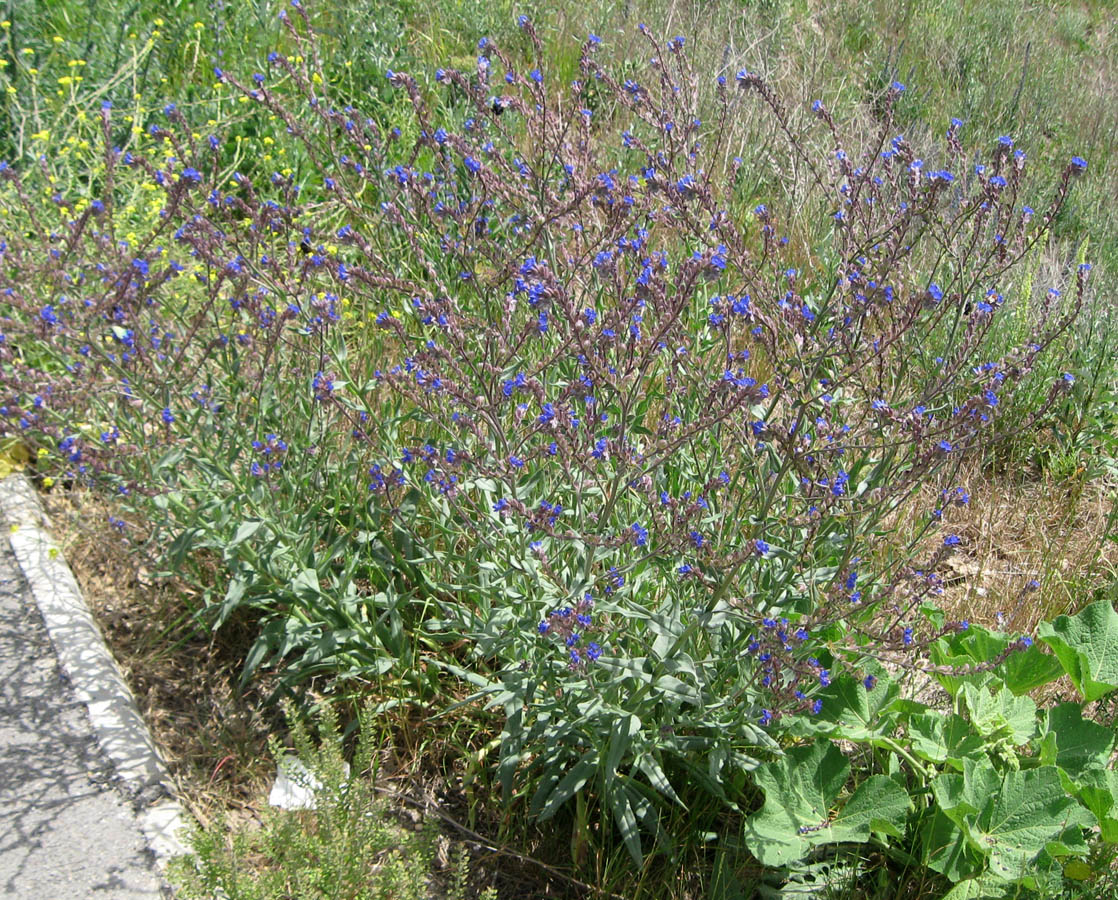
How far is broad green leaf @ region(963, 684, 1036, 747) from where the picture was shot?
2795 mm

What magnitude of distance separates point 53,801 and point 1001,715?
275 cm

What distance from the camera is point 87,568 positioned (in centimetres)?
370

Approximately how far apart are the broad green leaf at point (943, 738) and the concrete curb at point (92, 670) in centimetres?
198

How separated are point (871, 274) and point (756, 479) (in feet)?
2.67

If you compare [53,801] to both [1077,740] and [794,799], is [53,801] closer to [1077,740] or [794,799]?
[794,799]

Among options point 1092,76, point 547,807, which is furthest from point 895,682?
point 1092,76

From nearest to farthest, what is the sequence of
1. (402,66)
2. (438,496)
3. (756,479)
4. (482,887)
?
(756,479) → (482,887) → (438,496) → (402,66)

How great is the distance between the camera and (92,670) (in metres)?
3.24

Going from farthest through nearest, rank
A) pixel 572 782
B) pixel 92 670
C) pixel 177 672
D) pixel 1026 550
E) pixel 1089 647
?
pixel 1026 550, pixel 177 672, pixel 92 670, pixel 1089 647, pixel 572 782

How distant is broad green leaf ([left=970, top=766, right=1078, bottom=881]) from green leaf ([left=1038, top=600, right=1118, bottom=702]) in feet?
1.40

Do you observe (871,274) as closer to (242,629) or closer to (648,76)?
(242,629)

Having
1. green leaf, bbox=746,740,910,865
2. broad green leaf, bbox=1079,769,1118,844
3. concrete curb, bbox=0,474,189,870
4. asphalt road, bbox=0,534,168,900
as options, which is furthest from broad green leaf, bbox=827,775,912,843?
asphalt road, bbox=0,534,168,900

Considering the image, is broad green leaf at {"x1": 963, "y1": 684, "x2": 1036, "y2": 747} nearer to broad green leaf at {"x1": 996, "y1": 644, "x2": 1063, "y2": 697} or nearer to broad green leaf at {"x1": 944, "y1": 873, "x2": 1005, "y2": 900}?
broad green leaf at {"x1": 996, "y1": 644, "x2": 1063, "y2": 697}

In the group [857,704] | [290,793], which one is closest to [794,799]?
[857,704]
